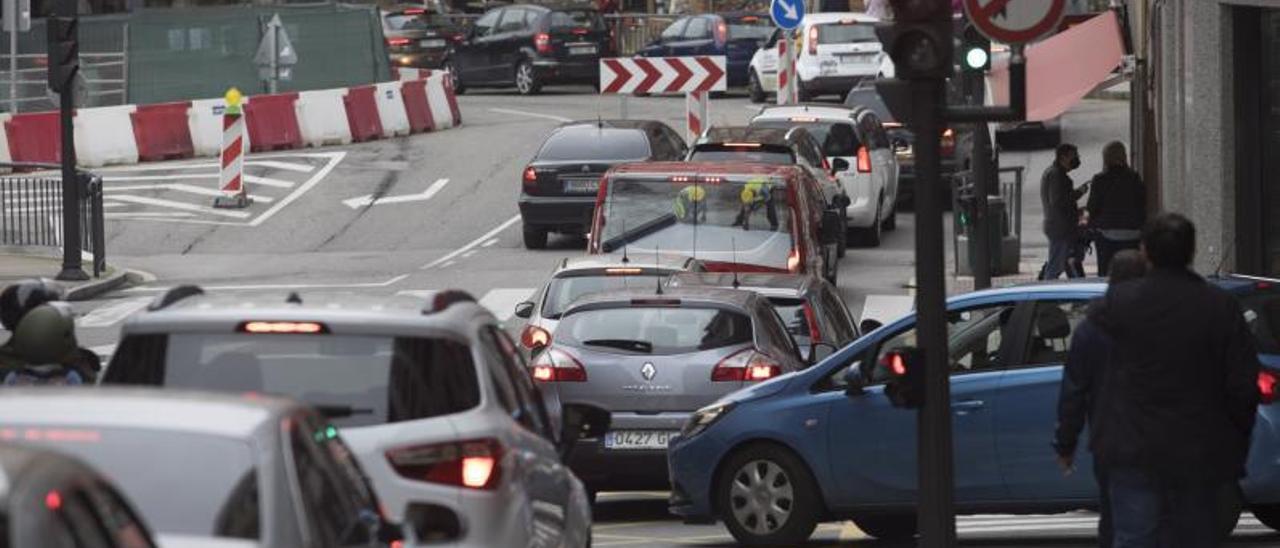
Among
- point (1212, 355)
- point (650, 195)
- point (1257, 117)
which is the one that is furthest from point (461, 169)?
point (1212, 355)

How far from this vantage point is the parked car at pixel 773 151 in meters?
29.3

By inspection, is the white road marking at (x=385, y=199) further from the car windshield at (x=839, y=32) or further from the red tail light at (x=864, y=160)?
the car windshield at (x=839, y=32)

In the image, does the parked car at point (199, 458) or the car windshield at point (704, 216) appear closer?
the parked car at point (199, 458)

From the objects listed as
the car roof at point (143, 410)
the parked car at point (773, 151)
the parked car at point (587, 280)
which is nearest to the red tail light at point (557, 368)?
the parked car at point (587, 280)

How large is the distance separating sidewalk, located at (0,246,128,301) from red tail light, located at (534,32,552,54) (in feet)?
70.4

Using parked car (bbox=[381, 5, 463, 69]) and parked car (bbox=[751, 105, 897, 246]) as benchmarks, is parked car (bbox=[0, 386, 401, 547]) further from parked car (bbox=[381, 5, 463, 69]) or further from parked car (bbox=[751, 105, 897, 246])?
parked car (bbox=[381, 5, 463, 69])

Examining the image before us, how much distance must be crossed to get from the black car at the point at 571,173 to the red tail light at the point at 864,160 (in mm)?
2312

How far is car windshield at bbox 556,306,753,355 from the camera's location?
616 inches

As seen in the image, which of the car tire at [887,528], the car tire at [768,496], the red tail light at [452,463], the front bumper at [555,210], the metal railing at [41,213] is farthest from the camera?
the front bumper at [555,210]

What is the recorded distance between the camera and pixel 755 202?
76.2ft

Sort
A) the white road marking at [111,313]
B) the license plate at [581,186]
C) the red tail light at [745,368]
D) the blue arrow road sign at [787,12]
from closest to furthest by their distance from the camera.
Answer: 1. the red tail light at [745,368]
2. the white road marking at [111,313]
3. the license plate at [581,186]
4. the blue arrow road sign at [787,12]

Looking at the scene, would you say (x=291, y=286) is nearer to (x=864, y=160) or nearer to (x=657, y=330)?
(x=864, y=160)

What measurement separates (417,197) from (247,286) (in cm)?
861

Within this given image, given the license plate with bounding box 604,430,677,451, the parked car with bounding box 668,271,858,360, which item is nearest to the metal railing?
the parked car with bounding box 668,271,858,360
